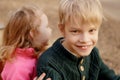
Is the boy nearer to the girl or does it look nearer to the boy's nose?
the boy's nose

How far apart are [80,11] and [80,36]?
17 cm

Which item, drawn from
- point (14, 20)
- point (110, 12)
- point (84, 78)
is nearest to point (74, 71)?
point (84, 78)

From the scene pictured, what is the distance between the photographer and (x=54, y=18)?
32.1 ft

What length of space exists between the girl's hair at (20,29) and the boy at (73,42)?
0.93 ft

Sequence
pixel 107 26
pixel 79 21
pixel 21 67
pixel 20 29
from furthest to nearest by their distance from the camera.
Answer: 1. pixel 107 26
2. pixel 20 29
3. pixel 21 67
4. pixel 79 21

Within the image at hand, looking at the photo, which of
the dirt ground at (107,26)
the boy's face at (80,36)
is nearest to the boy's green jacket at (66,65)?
the boy's face at (80,36)

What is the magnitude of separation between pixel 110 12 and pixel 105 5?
0.85 m

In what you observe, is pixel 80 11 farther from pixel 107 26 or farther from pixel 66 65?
pixel 107 26

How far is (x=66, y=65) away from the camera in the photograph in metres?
3.10

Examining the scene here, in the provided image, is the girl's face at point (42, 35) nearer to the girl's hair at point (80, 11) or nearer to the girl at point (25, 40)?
the girl at point (25, 40)

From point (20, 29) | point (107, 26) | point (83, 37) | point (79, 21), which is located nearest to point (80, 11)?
point (79, 21)

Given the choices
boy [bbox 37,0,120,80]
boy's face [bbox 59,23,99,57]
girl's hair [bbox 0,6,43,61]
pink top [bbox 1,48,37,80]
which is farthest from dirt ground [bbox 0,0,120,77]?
boy's face [bbox 59,23,99,57]

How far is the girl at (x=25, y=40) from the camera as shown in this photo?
10.7 ft

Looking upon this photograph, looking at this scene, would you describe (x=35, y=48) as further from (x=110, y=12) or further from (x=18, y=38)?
(x=110, y=12)
